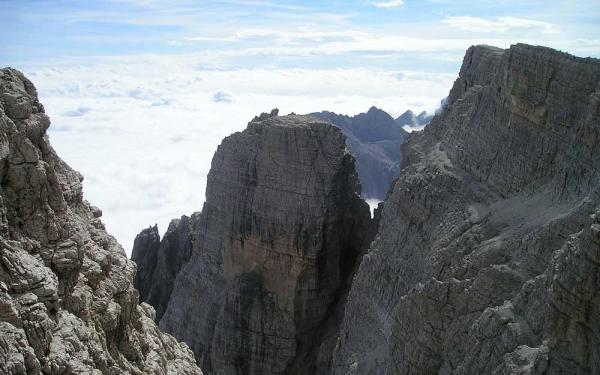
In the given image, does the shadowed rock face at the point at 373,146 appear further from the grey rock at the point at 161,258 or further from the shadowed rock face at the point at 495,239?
the shadowed rock face at the point at 495,239

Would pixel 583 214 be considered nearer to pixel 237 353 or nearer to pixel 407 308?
pixel 407 308

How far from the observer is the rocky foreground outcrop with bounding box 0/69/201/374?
33.4 feet

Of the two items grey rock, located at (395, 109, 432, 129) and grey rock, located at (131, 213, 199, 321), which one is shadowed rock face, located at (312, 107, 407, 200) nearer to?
grey rock, located at (395, 109, 432, 129)

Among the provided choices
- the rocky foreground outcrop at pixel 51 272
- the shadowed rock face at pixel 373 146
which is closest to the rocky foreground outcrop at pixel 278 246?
the rocky foreground outcrop at pixel 51 272

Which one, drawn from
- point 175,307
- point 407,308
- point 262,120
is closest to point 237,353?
point 175,307

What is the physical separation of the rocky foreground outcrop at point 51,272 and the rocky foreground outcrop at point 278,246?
22000mm

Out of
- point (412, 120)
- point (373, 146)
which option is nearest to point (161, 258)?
point (373, 146)

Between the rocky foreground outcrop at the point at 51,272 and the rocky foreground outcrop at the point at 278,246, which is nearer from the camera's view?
the rocky foreground outcrop at the point at 51,272

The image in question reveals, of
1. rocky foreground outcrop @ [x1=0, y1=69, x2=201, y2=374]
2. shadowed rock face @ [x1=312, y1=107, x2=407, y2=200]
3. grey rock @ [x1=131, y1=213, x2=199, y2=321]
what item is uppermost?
rocky foreground outcrop @ [x1=0, y1=69, x2=201, y2=374]

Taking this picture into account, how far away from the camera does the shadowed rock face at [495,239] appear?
14.7m

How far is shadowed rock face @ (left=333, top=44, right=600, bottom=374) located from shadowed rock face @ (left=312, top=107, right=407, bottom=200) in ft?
163

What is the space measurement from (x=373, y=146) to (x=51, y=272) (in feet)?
255

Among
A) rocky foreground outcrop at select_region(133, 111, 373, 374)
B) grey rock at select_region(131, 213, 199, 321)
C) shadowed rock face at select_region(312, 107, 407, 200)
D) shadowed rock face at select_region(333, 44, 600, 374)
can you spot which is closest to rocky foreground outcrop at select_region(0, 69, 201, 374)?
shadowed rock face at select_region(333, 44, 600, 374)

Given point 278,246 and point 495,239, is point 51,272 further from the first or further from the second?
point 278,246
